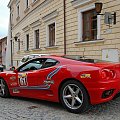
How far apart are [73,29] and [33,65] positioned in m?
6.46

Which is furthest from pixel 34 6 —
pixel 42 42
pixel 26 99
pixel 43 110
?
pixel 43 110

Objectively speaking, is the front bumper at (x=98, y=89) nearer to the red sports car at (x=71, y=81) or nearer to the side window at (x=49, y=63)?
the red sports car at (x=71, y=81)

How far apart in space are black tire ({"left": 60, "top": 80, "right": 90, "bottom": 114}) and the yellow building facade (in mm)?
4621

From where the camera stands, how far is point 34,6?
1942cm

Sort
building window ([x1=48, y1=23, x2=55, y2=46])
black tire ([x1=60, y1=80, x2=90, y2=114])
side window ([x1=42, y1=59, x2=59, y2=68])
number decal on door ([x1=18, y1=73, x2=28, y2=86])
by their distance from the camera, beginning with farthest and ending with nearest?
building window ([x1=48, y1=23, x2=55, y2=46]) → number decal on door ([x1=18, y1=73, x2=28, y2=86]) → side window ([x1=42, y1=59, x2=59, y2=68]) → black tire ([x1=60, y1=80, x2=90, y2=114])

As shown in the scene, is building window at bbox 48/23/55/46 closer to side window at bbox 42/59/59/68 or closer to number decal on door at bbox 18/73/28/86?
number decal on door at bbox 18/73/28/86

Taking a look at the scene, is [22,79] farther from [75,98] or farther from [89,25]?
[89,25]

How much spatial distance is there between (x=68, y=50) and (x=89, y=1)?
3193mm

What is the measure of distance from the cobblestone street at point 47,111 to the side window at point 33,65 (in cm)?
93

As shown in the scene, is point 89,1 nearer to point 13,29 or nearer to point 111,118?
point 111,118

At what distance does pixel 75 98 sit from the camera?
5.36 meters

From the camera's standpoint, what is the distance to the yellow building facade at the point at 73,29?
10.0 m

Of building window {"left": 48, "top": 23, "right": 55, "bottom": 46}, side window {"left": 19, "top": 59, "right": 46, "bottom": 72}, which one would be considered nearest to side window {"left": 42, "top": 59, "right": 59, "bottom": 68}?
side window {"left": 19, "top": 59, "right": 46, "bottom": 72}

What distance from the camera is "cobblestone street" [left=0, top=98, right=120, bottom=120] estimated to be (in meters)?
5.06
